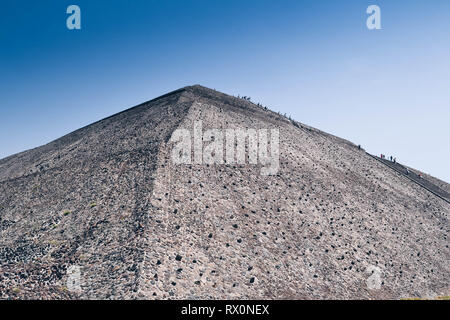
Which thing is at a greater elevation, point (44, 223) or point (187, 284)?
point (44, 223)

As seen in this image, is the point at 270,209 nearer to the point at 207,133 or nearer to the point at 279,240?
the point at 279,240

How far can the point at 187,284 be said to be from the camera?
1573 centimetres

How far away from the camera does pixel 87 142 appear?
39.9 meters

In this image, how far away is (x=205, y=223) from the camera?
2109 centimetres

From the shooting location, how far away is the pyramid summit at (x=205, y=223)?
1673 cm

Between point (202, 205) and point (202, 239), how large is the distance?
3.71 meters

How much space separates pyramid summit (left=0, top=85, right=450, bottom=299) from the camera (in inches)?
659

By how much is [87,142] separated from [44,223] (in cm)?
1889

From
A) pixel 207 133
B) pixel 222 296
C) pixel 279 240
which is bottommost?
pixel 222 296
